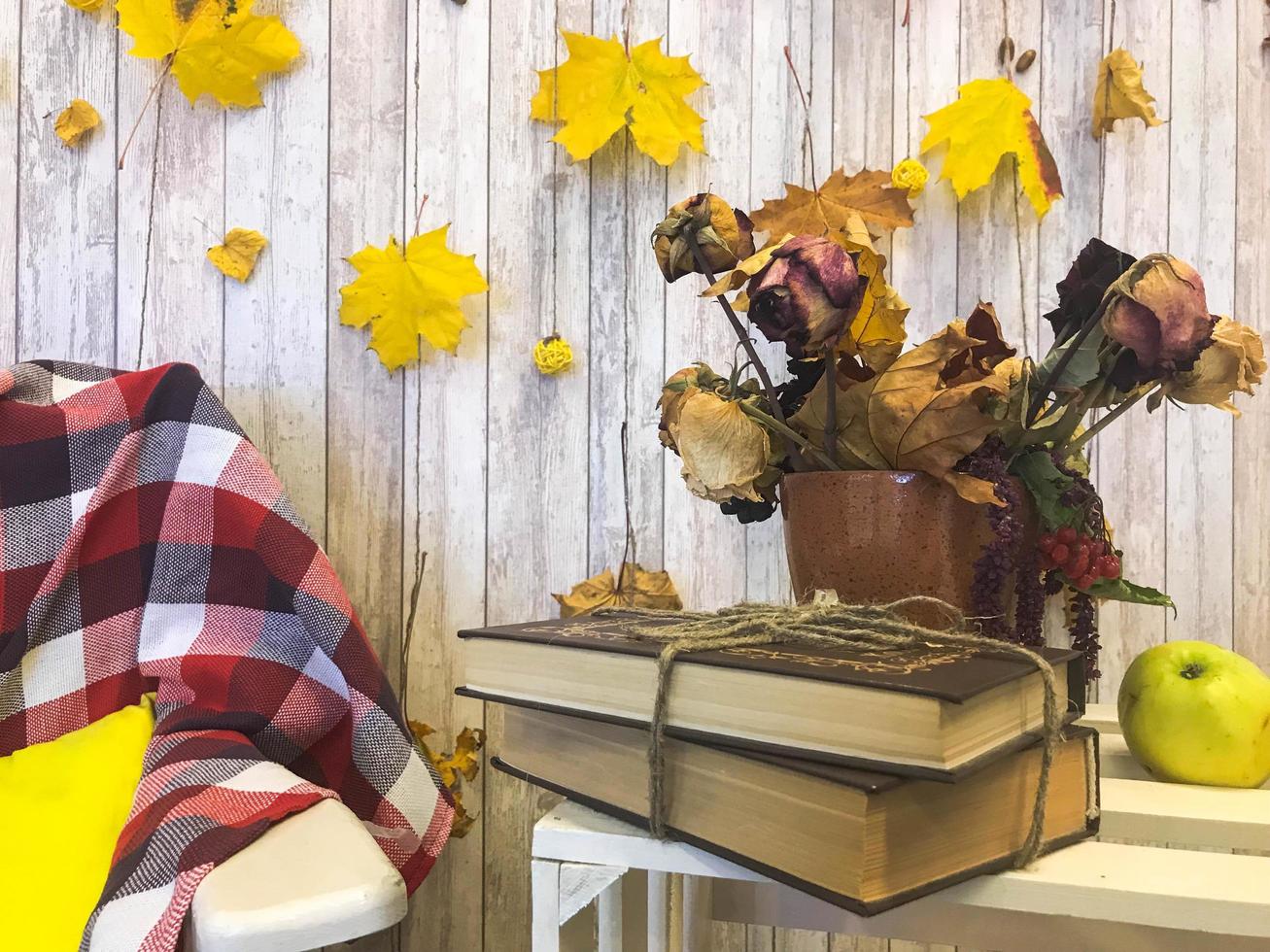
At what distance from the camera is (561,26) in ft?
3.71

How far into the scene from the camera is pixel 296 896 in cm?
52

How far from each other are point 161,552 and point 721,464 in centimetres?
62

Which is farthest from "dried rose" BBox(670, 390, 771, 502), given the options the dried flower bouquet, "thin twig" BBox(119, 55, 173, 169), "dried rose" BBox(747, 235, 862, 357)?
"thin twig" BBox(119, 55, 173, 169)

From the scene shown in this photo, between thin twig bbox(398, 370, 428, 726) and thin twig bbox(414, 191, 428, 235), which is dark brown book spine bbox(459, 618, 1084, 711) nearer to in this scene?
thin twig bbox(398, 370, 428, 726)

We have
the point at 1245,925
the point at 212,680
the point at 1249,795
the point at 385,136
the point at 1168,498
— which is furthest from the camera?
the point at 385,136

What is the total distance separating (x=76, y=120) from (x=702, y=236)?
0.95 meters

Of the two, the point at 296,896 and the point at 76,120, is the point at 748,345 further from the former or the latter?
the point at 76,120

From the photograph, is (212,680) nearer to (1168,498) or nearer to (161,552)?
(161,552)

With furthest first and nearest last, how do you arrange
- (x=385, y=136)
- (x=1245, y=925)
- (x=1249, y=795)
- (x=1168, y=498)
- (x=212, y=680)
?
(x=385, y=136), (x=1168, y=498), (x=212, y=680), (x=1249, y=795), (x=1245, y=925)

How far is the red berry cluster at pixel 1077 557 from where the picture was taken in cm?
69

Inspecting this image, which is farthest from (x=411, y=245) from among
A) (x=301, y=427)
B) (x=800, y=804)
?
(x=800, y=804)

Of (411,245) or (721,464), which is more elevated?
(411,245)

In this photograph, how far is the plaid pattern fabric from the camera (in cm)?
88

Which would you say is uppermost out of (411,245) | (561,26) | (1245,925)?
(561,26)
